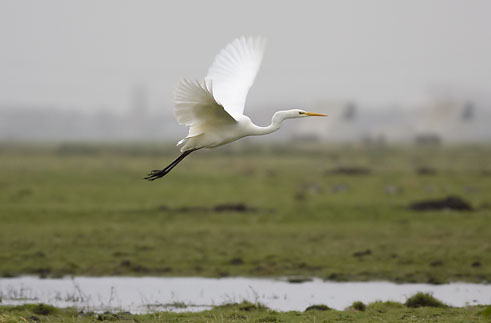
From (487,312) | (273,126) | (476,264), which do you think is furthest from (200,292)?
(476,264)

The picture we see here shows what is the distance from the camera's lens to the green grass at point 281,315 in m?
9.76

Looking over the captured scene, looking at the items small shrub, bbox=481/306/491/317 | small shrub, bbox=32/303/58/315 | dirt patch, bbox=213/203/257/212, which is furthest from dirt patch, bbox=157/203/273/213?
small shrub, bbox=481/306/491/317

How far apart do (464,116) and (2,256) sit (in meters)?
129

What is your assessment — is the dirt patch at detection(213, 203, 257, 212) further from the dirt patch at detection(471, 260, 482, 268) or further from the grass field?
the dirt patch at detection(471, 260, 482, 268)

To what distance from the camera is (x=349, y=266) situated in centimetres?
1498

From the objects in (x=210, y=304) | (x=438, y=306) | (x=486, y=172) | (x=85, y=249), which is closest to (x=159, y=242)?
(x=85, y=249)

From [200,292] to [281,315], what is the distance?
2.92 meters

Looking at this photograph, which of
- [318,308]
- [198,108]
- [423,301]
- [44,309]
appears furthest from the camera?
[423,301]

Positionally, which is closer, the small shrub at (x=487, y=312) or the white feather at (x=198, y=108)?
the small shrub at (x=487, y=312)

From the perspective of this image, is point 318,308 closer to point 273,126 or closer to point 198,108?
point 273,126

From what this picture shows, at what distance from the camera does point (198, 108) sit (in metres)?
10.4

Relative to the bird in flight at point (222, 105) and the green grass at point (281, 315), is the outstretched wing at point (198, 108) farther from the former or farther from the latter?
the green grass at point (281, 315)

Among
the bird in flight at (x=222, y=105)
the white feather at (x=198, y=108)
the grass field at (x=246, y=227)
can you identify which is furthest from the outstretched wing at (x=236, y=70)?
the grass field at (x=246, y=227)

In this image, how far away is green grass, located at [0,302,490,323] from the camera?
9758 millimetres
